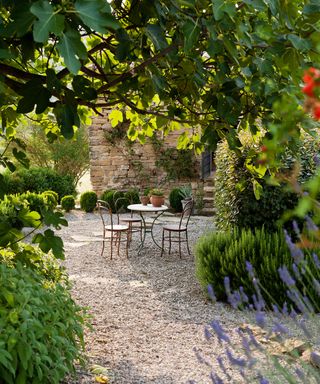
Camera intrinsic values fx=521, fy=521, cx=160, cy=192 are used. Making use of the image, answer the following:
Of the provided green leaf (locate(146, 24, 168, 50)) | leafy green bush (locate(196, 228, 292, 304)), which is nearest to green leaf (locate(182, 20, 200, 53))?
green leaf (locate(146, 24, 168, 50))

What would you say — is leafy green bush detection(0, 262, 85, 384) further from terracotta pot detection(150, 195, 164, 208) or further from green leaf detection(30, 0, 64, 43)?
terracotta pot detection(150, 195, 164, 208)

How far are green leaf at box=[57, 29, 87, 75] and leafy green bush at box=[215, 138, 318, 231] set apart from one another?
3.87m

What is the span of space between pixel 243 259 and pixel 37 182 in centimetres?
910

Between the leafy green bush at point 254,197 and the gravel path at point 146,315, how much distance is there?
953 millimetres

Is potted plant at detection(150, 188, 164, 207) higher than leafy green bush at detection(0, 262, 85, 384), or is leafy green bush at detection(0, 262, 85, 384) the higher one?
potted plant at detection(150, 188, 164, 207)

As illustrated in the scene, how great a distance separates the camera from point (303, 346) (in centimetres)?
369

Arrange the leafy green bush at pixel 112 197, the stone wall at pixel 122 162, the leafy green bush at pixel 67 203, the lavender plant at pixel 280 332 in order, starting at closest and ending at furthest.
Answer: the lavender plant at pixel 280 332 < the leafy green bush at pixel 112 197 < the leafy green bush at pixel 67 203 < the stone wall at pixel 122 162

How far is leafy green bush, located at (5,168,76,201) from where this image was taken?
1277 cm

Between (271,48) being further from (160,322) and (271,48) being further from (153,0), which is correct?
(160,322)

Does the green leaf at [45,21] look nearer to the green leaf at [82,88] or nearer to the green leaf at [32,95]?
the green leaf at [32,95]

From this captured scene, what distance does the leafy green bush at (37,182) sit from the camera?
1277 centimetres

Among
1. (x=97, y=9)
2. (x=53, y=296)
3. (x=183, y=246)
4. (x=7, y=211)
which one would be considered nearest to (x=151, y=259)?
(x=183, y=246)

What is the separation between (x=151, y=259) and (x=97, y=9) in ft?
22.3

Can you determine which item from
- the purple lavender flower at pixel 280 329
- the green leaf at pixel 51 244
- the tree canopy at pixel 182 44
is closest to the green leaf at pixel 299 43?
the tree canopy at pixel 182 44
